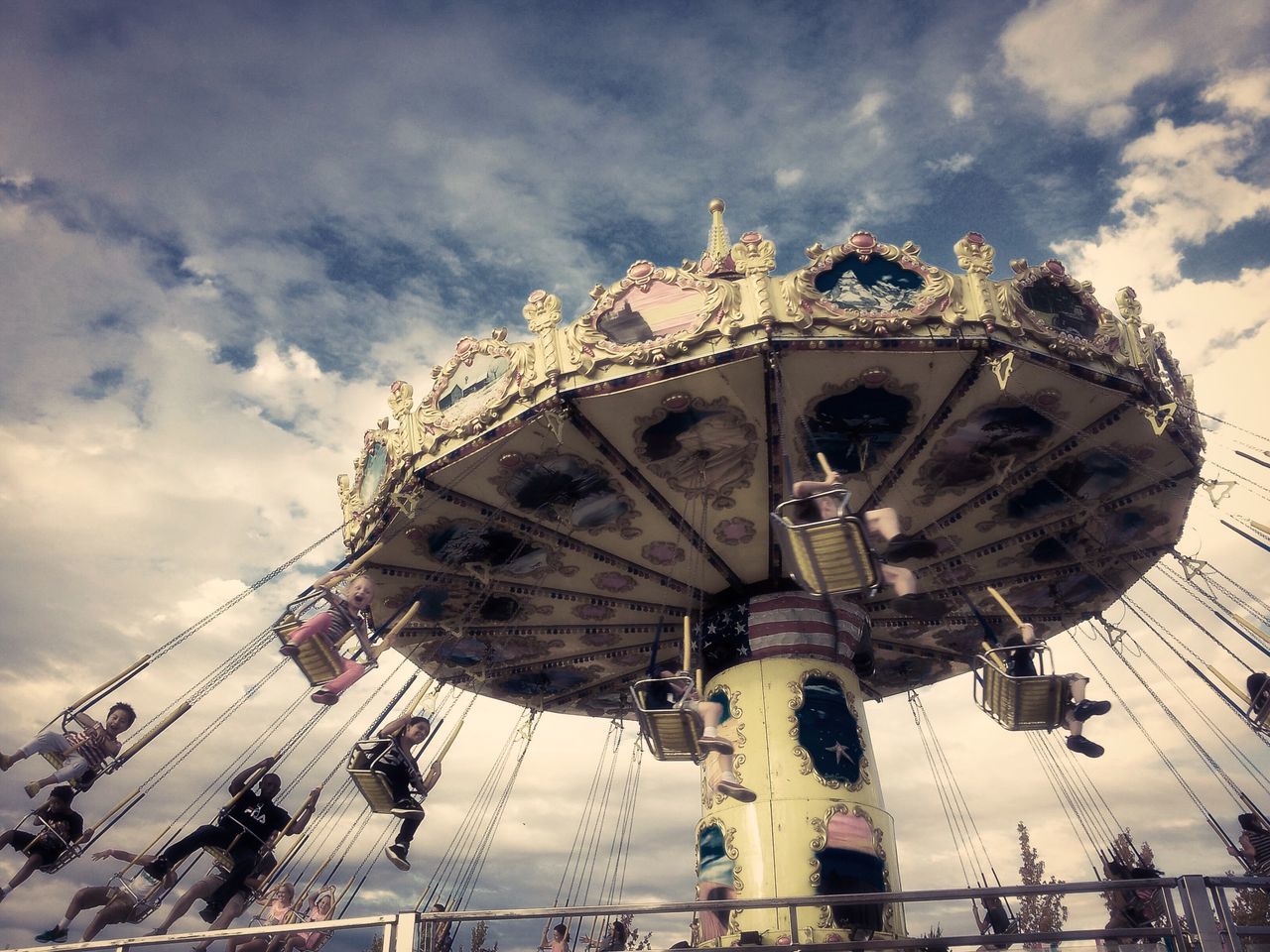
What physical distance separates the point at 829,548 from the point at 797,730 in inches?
175

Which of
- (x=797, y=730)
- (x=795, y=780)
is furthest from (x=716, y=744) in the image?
(x=797, y=730)

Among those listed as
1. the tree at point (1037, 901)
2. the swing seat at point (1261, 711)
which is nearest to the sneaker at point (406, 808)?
the swing seat at point (1261, 711)

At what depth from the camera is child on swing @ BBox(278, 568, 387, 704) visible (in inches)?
346

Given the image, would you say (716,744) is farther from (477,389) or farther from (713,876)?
(477,389)

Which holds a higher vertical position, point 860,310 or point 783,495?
point 783,495

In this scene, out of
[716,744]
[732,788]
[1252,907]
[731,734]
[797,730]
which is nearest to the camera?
[732,788]

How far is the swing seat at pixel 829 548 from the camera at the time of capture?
6668mm

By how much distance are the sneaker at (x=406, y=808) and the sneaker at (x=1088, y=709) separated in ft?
22.4

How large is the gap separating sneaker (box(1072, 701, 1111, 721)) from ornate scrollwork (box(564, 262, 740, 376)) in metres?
5.06

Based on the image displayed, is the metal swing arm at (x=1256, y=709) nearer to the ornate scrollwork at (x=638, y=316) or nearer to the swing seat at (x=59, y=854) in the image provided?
the ornate scrollwork at (x=638, y=316)

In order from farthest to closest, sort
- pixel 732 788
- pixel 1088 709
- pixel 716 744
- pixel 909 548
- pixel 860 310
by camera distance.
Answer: pixel 909 548
pixel 1088 709
pixel 860 310
pixel 716 744
pixel 732 788

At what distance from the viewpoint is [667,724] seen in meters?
8.62

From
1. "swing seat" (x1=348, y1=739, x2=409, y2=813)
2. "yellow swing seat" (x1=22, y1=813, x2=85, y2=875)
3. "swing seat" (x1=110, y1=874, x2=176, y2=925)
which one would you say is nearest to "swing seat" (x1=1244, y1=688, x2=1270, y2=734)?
"swing seat" (x1=348, y1=739, x2=409, y2=813)

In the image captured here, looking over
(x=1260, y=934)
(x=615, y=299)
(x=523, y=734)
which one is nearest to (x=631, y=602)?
(x=523, y=734)
